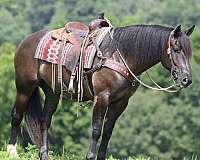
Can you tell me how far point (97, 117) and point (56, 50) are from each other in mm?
1175

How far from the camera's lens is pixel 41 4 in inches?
5384

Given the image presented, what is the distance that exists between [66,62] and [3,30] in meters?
91.9

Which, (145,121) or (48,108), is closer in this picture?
(48,108)

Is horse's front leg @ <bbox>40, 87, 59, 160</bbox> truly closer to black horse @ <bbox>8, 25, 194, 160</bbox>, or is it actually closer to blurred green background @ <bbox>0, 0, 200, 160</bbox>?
black horse @ <bbox>8, 25, 194, 160</bbox>

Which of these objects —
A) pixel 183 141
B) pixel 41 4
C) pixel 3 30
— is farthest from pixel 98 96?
pixel 41 4

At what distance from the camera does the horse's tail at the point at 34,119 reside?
8531 millimetres

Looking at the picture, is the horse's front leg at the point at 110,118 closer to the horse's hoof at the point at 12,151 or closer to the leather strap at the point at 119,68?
the leather strap at the point at 119,68

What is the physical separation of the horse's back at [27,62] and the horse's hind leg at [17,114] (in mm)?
131

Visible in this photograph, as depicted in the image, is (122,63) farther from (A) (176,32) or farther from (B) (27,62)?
(B) (27,62)

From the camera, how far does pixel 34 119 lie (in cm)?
855

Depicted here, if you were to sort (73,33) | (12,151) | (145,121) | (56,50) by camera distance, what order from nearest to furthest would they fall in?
(56,50) → (73,33) → (12,151) → (145,121)

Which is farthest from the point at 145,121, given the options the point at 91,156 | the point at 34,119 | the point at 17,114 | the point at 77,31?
the point at 91,156

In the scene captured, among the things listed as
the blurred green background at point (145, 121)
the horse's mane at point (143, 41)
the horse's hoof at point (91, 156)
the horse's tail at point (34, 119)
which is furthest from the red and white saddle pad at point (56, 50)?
the blurred green background at point (145, 121)

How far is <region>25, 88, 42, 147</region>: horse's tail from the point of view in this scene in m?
8.53
